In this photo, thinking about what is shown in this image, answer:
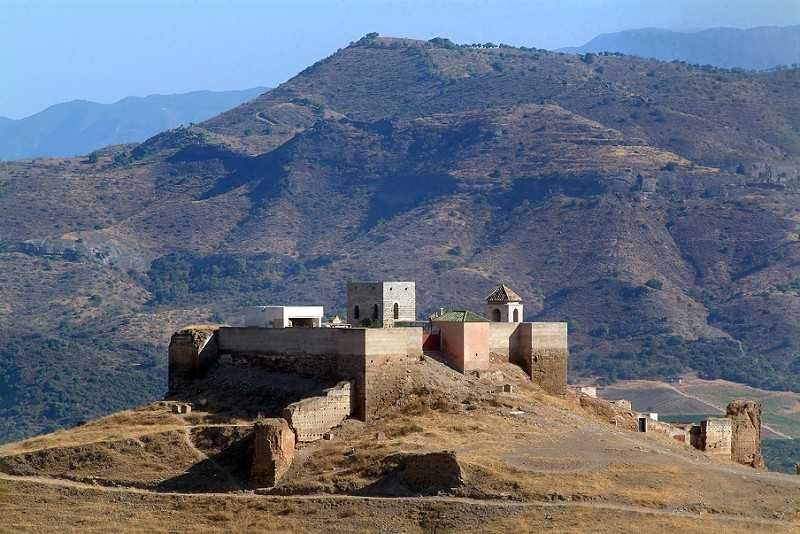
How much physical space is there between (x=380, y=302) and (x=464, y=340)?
3.86 m

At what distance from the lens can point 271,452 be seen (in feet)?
194

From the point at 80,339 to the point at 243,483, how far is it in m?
126

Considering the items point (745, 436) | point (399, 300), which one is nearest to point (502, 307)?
point (399, 300)

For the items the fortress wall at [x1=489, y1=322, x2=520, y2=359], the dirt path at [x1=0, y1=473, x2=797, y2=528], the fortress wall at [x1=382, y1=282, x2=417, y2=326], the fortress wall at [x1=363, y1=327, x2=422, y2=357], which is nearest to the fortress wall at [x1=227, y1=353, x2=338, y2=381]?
the fortress wall at [x1=363, y1=327, x2=422, y2=357]

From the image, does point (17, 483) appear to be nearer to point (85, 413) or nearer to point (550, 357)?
point (550, 357)

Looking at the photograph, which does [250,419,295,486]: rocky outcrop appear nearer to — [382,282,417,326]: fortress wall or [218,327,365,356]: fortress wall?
[218,327,365,356]: fortress wall

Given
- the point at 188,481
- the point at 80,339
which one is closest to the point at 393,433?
the point at 188,481

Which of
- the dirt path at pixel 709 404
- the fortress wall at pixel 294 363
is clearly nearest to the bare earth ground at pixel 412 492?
the fortress wall at pixel 294 363

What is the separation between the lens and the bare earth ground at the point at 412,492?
177ft

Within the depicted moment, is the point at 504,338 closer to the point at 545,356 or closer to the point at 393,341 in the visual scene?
the point at 545,356

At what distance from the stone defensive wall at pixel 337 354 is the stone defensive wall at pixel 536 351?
19.1 ft

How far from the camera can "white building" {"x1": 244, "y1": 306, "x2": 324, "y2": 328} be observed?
233 ft

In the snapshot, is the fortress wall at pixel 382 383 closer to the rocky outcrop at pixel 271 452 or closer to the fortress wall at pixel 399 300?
the rocky outcrop at pixel 271 452

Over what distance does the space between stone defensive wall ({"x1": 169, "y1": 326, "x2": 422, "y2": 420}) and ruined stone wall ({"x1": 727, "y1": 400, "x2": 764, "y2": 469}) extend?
13.2 meters
